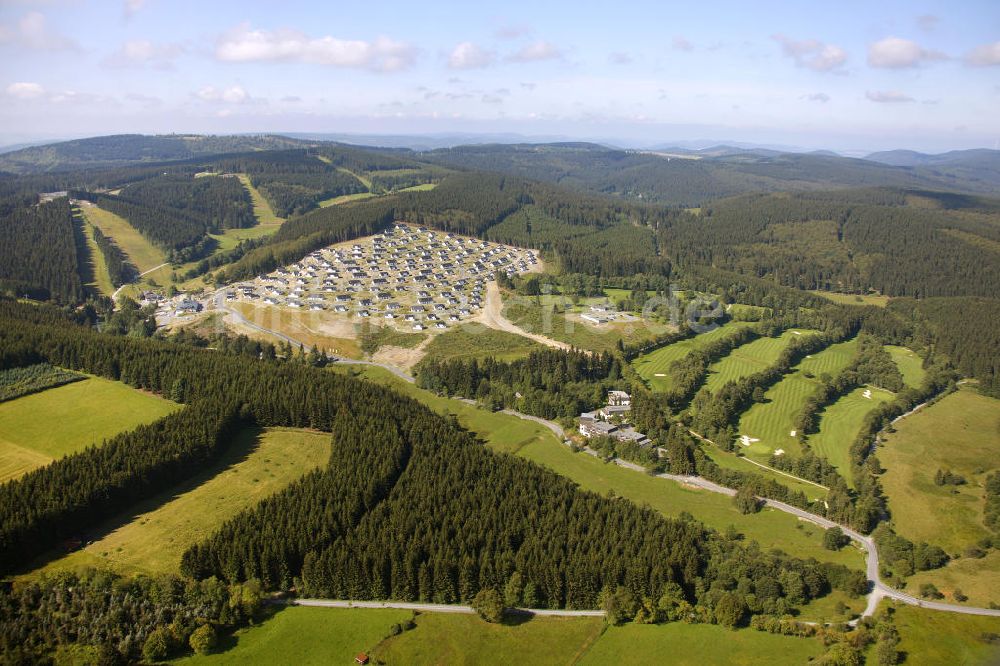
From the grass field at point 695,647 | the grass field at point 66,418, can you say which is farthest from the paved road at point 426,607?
the grass field at point 66,418

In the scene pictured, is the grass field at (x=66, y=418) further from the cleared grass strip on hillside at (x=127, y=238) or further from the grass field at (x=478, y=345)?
the cleared grass strip on hillside at (x=127, y=238)

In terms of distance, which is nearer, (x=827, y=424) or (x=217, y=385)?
(x=217, y=385)

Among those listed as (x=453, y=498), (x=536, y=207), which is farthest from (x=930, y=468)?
(x=536, y=207)

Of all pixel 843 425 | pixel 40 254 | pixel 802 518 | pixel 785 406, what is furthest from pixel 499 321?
pixel 40 254

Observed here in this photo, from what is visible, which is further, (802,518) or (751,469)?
(751,469)

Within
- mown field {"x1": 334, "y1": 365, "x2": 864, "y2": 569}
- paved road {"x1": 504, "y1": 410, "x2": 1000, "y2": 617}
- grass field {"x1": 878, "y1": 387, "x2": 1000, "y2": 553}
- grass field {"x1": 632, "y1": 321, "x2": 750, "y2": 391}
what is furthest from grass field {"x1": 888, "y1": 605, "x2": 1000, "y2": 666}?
grass field {"x1": 632, "y1": 321, "x2": 750, "y2": 391}

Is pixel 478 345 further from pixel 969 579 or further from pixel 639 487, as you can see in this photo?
pixel 969 579

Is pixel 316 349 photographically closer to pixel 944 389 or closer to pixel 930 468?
pixel 930 468
